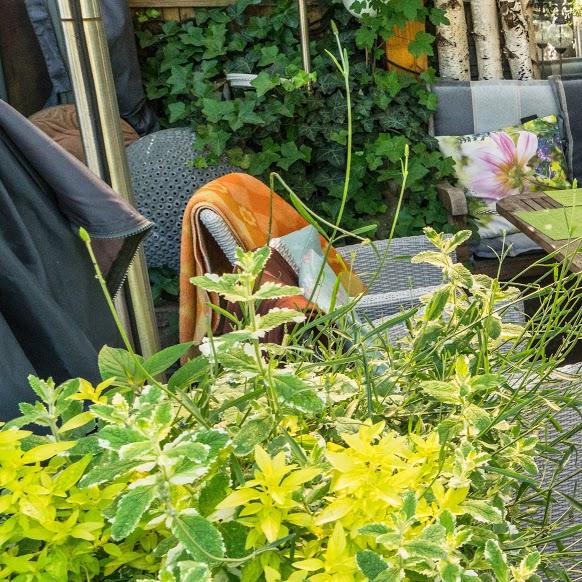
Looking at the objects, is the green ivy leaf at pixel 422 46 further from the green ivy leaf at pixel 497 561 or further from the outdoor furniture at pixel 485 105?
the green ivy leaf at pixel 497 561

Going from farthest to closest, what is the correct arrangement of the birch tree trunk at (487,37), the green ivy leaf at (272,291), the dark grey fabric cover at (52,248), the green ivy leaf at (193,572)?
1. the birch tree trunk at (487,37)
2. the dark grey fabric cover at (52,248)
3. the green ivy leaf at (272,291)
4. the green ivy leaf at (193,572)

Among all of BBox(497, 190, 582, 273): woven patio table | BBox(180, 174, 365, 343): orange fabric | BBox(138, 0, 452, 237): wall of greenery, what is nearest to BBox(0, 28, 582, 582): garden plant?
BBox(180, 174, 365, 343): orange fabric

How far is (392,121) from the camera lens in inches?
165

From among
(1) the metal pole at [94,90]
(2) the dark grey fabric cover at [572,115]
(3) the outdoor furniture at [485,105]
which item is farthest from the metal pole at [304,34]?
(1) the metal pole at [94,90]

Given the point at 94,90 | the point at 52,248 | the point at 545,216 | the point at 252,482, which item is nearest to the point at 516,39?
the point at 545,216

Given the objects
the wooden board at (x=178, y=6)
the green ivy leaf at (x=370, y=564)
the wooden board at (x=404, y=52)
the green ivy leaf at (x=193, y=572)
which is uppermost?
the wooden board at (x=178, y=6)

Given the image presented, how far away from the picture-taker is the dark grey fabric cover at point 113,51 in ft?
13.0

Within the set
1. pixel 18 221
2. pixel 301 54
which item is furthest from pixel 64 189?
pixel 301 54

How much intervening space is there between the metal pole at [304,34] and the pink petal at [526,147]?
1111mm

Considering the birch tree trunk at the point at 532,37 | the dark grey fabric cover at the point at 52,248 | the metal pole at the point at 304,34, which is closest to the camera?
the dark grey fabric cover at the point at 52,248

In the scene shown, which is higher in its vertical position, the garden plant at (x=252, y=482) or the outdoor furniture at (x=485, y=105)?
the garden plant at (x=252, y=482)

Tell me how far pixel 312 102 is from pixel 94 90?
10.3ft

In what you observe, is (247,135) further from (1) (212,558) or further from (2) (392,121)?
(1) (212,558)

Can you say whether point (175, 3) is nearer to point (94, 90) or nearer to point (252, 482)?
point (94, 90)
